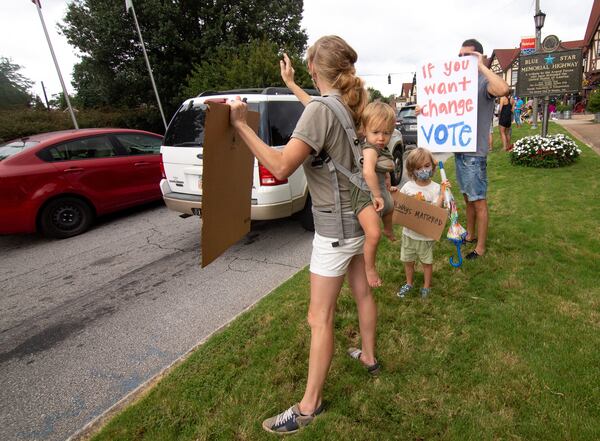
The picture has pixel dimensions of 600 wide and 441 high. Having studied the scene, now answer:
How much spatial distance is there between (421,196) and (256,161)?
1.91m

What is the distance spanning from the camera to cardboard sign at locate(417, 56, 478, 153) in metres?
3.30

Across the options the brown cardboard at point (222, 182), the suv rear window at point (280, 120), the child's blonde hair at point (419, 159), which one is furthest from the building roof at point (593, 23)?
the brown cardboard at point (222, 182)

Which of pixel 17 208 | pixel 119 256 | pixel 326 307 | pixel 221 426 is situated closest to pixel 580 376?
pixel 326 307

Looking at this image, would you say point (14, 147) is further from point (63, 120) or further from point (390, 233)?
point (63, 120)

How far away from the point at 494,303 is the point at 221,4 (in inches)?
810

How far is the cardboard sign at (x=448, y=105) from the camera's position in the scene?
3.30 m

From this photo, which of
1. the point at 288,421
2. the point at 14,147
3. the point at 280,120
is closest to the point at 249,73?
the point at 14,147

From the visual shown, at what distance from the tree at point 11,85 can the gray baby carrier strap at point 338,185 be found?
120ft

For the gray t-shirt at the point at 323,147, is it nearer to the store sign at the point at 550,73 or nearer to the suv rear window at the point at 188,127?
the suv rear window at the point at 188,127

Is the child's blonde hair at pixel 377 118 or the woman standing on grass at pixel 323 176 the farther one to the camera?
the child's blonde hair at pixel 377 118

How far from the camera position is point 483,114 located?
3.41 metres

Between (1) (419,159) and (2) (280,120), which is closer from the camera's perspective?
(1) (419,159)

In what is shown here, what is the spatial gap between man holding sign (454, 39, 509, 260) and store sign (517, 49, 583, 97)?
726 centimetres

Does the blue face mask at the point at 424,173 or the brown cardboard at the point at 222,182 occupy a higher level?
the brown cardboard at the point at 222,182
